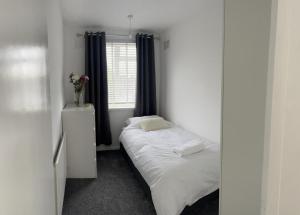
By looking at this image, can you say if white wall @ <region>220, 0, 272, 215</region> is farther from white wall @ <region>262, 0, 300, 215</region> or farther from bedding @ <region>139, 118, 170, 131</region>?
bedding @ <region>139, 118, 170, 131</region>

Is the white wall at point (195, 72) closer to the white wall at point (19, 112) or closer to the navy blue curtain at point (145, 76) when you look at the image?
the navy blue curtain at point (145, 76)

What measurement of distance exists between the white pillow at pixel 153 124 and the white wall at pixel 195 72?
13.2 inches

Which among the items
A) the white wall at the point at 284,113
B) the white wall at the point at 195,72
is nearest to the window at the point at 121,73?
the white wall at the point at 195,72

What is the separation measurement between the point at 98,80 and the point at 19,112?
3663mm

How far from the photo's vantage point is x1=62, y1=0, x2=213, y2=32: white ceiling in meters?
3.21

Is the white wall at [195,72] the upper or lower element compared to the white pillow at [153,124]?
upper

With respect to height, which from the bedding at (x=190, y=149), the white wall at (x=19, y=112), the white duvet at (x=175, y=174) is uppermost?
the white wall at (x=19, y=112)

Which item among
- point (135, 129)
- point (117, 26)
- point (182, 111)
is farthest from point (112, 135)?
point (117, 26)

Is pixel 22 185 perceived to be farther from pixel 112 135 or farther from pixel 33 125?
pixel 112 135

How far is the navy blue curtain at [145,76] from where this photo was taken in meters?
4.81

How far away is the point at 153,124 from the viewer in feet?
14.1

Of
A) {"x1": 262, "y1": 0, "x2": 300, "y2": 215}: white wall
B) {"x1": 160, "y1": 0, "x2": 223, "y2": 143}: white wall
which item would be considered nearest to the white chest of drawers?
{"x1": 160, "y1": 0, "x2": 223, "y2": 143}: white wall

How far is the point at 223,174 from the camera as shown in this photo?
1.38 m

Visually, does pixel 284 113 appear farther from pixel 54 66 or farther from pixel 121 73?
pixel 121 73
